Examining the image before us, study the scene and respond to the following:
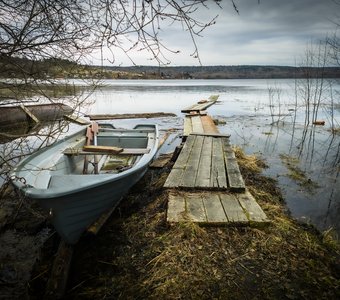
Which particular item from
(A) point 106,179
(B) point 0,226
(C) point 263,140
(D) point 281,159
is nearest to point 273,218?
(A) point 106,179

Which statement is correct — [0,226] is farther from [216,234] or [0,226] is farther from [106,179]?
[216,234]

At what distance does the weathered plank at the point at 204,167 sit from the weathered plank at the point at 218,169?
0.08 metres

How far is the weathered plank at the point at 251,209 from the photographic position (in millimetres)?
3672

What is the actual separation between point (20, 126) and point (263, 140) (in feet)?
34.3

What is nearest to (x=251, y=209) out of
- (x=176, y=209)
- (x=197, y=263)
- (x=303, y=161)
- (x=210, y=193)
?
(x=210, y=193)

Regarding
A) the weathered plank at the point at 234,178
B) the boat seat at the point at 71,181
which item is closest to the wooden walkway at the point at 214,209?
the weathered plank at the point at 234,178

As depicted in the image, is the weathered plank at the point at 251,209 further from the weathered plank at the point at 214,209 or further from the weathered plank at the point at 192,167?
the weathered plank at the point at 192,167

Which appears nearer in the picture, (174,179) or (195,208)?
(195,208)

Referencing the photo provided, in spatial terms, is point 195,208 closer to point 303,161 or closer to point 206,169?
point 206,169

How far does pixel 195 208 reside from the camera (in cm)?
393

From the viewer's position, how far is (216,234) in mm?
3543

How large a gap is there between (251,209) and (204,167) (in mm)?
1698

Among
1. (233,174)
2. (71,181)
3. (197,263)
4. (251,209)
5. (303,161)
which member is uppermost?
(71,181)

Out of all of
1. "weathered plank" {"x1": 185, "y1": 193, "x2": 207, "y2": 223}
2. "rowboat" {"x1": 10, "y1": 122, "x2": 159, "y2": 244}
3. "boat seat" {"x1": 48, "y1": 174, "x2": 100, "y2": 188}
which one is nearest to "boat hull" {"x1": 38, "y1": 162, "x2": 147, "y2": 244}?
"rowboat" {"x1": 10, "y1": 122, "x2": 159, "y2": 244}
